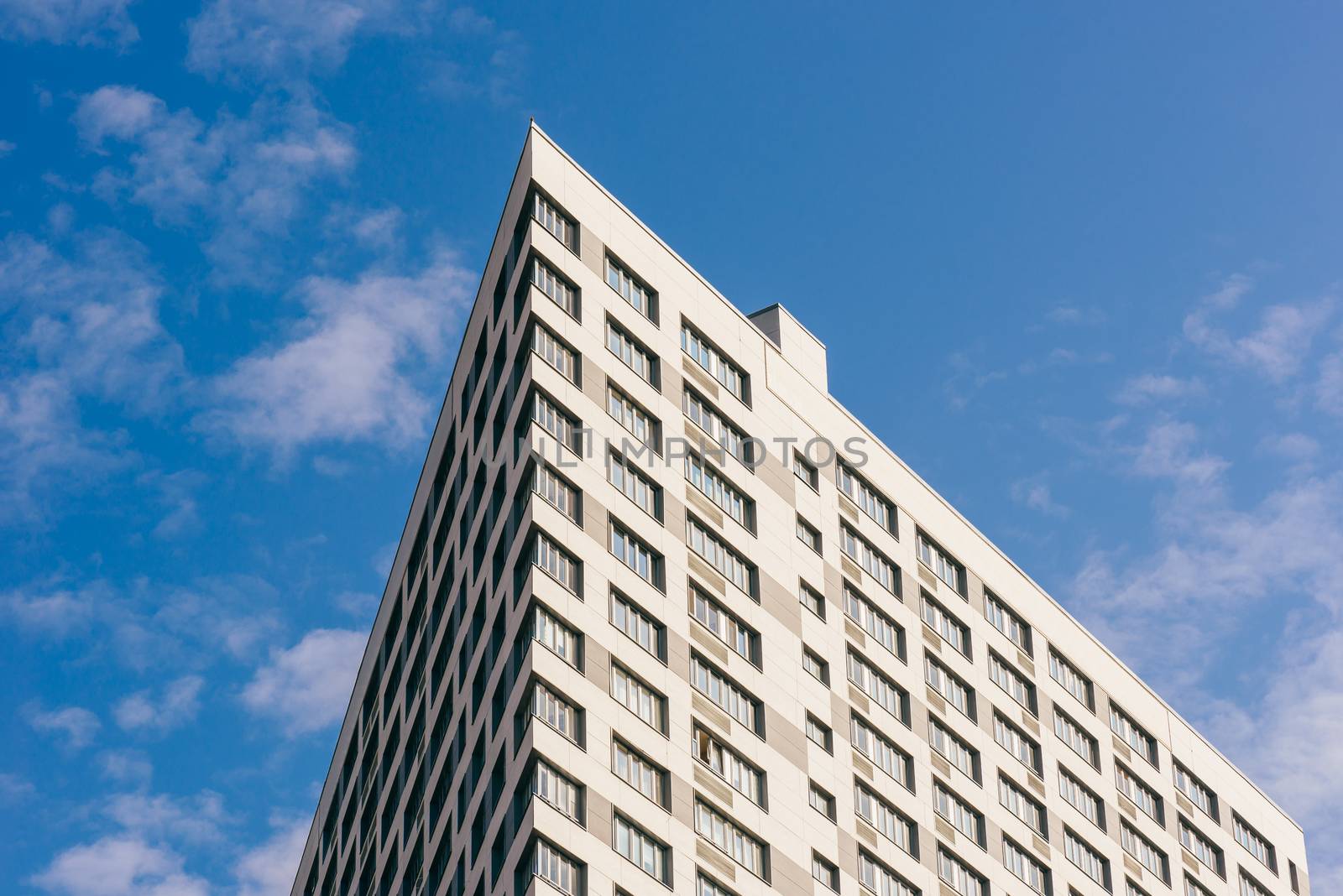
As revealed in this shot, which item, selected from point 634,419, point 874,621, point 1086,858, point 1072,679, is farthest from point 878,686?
point 1072,679

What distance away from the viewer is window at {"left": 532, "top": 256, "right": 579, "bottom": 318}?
80812 mm

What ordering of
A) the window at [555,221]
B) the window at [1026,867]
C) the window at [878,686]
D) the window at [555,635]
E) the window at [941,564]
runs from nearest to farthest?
the window at [555,635] → the window at [555,221] → the window at [878,686] → the window at [1026,867] → the window at [941,564]

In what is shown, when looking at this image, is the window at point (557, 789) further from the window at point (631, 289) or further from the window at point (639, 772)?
the window at point (631, 289)

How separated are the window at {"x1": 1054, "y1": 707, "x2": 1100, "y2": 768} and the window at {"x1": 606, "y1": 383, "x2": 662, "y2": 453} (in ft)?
82.5

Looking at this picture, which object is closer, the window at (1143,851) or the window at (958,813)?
the window at (958,813)

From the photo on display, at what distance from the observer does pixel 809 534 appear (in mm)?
86688

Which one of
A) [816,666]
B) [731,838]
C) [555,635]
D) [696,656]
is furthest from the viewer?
[816,666]

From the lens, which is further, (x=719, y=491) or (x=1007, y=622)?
(x=1007, y=622)

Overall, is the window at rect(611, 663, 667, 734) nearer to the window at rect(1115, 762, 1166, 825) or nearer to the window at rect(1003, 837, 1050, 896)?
the window at rect(1003, 837, 1050, 896)

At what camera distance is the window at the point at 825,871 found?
3054 inches

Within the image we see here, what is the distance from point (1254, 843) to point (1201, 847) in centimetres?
508

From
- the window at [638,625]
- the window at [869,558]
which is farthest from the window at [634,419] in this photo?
the window at [869,558]

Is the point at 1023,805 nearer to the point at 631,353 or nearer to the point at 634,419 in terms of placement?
the point at 634,419

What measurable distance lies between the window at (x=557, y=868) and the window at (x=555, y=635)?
694 centimetres
